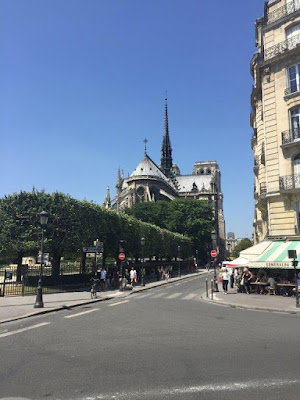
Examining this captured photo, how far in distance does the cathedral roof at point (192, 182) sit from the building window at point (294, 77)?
118 meters

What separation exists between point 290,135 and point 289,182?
3425 millimetres

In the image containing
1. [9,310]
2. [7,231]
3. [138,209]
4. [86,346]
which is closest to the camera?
[86,346]

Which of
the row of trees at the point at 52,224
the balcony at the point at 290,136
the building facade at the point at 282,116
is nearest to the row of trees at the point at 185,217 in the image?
the row of trees at the point at 52,224

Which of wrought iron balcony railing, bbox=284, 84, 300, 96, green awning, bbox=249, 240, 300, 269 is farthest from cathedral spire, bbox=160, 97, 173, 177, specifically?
green awning, bbox=249, 240, 300, 269

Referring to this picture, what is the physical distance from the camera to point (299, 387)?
5617 mm

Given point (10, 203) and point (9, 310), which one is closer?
point (9, 310)

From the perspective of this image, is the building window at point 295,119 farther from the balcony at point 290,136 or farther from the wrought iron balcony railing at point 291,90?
the wrought iron balcony railing at point 291,90

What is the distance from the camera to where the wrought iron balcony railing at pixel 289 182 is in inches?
887

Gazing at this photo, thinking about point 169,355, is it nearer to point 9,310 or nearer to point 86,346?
point 86,346

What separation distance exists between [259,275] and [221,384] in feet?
61.8

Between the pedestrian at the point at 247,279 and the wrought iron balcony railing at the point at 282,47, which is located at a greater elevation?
the wrought iron balcony railing at the point at 282,47

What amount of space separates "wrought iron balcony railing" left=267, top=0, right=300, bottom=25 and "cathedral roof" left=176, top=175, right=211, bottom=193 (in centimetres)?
11680

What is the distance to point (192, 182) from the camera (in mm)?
149500

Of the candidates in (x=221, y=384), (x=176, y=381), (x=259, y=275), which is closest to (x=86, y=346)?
(x=176, y=381)
